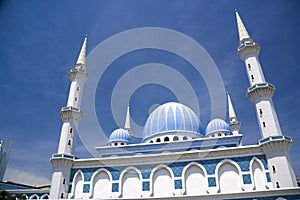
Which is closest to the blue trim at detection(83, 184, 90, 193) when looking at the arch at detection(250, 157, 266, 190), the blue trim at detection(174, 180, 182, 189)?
the blue trim at detection(174, 180, 182, 189)

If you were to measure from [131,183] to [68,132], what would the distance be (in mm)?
6589

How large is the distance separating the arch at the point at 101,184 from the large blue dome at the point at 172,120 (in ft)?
25.8

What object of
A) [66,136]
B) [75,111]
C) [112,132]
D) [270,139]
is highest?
[112,132]

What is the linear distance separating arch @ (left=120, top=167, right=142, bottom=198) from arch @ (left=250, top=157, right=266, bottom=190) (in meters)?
7.16

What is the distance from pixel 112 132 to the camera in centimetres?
2727

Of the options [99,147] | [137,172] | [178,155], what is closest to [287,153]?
[178,155]

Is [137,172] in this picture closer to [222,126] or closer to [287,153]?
[287,153]

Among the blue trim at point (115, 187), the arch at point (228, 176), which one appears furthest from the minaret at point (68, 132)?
the arch at point (228, 176)

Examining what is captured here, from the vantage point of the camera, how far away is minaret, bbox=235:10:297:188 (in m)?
13.2

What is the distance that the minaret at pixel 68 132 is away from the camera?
16000mm

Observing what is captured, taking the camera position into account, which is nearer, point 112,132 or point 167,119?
point 167,119

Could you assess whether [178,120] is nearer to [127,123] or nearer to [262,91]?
[262,91]

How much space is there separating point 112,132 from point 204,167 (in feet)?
48.2

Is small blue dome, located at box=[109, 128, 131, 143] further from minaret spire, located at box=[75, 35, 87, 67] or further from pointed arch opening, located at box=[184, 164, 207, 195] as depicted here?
pointed arch opening, located at box=[184, 164, 207, 195]
